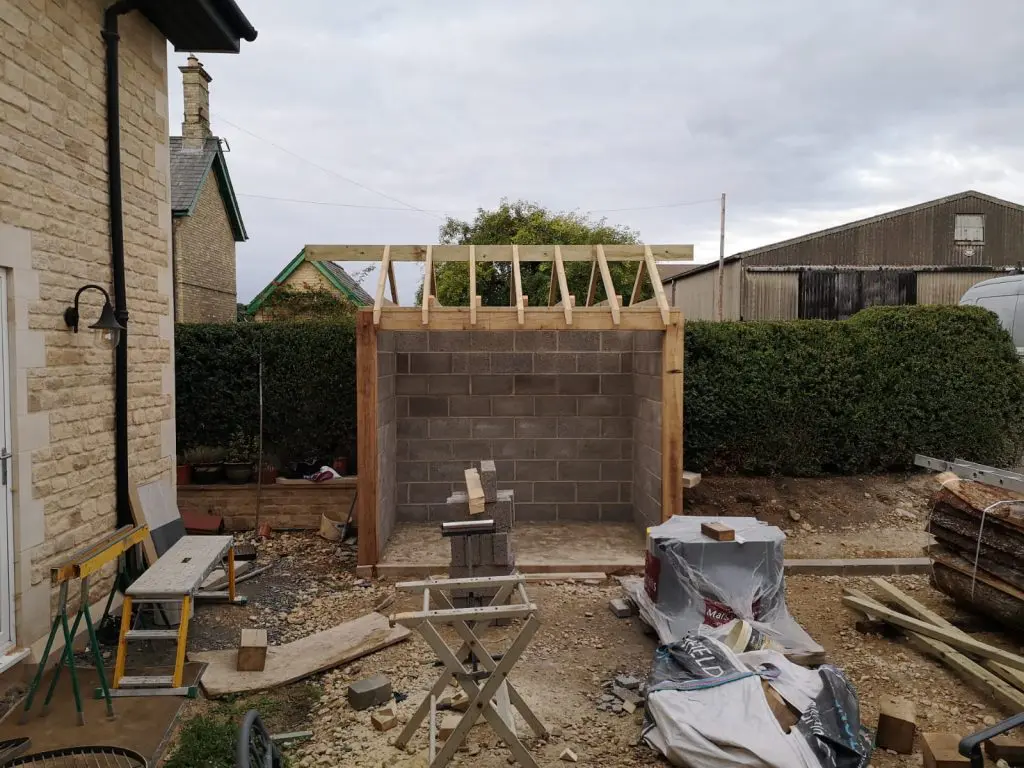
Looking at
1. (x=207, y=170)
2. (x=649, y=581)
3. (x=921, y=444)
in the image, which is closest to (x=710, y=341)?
(x=921, y=444)

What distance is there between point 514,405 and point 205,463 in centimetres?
416

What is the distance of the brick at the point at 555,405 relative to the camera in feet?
28.4

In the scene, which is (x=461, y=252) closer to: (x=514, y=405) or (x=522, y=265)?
(x=514, y=405)

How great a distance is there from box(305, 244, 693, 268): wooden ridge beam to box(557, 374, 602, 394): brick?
5.28 ft

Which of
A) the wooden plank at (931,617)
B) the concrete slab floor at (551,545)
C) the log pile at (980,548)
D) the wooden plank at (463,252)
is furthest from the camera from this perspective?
the wooden plank at (463,252)

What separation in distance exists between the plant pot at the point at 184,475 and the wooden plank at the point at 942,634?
761 centimetres

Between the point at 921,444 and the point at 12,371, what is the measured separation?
10.4 metres

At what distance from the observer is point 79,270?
515cm

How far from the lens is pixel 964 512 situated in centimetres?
575

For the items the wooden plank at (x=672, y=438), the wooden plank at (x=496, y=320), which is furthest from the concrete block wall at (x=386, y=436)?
the wooden plank at (x=672, y=438)

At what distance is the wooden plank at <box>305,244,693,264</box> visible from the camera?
298 inches

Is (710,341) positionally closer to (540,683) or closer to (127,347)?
(540,683)

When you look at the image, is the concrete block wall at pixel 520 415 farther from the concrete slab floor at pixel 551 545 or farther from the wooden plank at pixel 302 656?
the wooden plank at pixel 302 656

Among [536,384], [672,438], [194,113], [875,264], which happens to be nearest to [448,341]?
[536,384]
